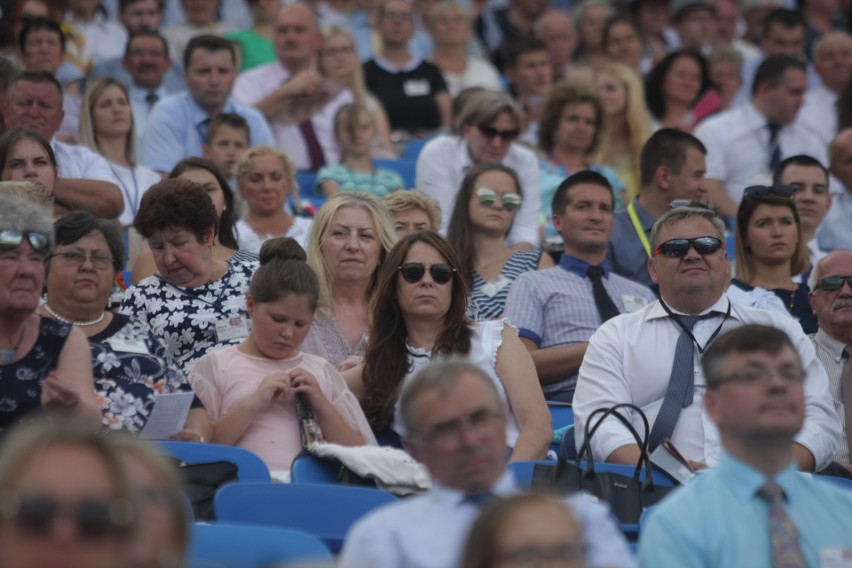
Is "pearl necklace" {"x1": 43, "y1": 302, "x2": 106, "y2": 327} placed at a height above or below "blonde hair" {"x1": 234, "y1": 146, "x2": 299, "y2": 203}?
below

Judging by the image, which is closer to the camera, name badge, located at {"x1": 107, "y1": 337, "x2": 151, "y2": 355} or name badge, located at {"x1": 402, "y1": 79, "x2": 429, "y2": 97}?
name badge, located at {"x1": 107, "y1": 337, "x2": 151, "y2": 355}

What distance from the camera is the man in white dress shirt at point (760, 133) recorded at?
9.70 m

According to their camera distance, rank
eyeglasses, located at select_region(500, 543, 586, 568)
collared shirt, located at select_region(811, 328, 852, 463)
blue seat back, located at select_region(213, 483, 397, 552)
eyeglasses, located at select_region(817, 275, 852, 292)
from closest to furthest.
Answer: eyeglasses, located at select_region(500, 543, 586, 568) → blue seat back, located at select_region(213, 483, 397, 552) → collared shirt, located at select_region(811, 328, 852, 463) → eyeglasses, located at select_region(817, 275, 852, 292)

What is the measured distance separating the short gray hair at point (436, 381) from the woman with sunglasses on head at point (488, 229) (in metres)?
3.64

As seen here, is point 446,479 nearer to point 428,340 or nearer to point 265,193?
point 428,340

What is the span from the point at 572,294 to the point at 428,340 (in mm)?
1263

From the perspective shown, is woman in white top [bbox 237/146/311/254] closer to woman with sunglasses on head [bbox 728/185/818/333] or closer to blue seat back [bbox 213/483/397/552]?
woman with sunglasses on head [bbox 728/185/818/333]

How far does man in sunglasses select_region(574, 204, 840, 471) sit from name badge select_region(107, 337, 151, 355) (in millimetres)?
1614

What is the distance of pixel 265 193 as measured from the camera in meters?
7.77

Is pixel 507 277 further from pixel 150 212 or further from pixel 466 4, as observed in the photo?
pixel 466 4

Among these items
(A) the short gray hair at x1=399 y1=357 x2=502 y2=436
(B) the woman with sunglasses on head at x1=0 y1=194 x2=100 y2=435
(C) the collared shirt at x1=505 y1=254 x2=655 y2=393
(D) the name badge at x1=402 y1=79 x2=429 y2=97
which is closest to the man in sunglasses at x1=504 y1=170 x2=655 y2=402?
(C) the collared shirt at x1=505 y1=254 x2=655 y2=393

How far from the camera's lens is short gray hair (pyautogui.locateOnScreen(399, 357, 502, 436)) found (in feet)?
11.7

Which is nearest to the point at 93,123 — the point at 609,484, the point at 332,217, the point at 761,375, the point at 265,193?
the point at 265,193

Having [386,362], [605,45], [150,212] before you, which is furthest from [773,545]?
[605,45]
